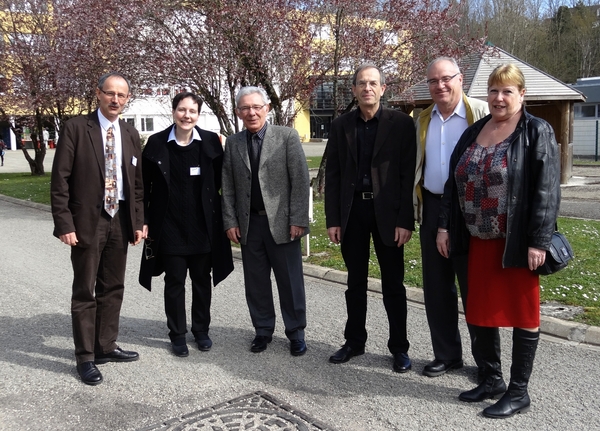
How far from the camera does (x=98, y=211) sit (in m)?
4.69

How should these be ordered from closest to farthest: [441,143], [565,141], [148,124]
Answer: [441,143] → [565,141] → [148,124]

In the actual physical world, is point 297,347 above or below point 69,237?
below

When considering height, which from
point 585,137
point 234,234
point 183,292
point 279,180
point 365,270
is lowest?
point 183,292

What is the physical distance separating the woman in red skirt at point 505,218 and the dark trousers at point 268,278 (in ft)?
5.00

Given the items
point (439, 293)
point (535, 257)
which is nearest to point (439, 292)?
point (439, 293)

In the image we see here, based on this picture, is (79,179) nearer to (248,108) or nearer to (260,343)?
(248,108)

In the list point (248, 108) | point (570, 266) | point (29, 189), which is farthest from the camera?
point (29, 189)

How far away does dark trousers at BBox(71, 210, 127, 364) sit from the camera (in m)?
4.70

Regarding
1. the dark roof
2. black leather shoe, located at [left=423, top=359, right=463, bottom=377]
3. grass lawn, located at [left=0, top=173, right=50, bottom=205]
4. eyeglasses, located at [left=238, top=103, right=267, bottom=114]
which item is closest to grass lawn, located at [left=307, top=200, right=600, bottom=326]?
black leather shoe, located at [left=423, top=359, right=463, bottom=377]

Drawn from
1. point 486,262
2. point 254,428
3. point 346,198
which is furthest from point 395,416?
point 346,198

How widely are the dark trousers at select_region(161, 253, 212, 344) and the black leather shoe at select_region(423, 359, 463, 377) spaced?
6.29 ft

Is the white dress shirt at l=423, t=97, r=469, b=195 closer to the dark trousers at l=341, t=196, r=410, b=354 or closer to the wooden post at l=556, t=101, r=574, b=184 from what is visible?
the dark trousers at l=341, t=196, r=410, b=354

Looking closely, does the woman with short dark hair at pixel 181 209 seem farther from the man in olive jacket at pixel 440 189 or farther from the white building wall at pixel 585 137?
the white building wall at pixel 585 137

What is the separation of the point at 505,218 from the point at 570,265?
4.06 metres
